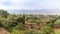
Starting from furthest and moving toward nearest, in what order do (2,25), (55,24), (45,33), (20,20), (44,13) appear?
(44,13) → (55,24) → (20,20) → (2,25) → (45,33)

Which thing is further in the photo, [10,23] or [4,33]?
[10,23]

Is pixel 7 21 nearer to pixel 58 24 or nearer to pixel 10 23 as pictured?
pixel 10 23

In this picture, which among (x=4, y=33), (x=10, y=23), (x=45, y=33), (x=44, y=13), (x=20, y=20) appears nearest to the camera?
(x=45, y=33)

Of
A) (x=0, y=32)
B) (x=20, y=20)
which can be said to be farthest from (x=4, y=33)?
(x=20, y=20)

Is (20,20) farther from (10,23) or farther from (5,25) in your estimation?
(5,25)

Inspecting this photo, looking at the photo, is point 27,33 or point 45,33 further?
point 45,33

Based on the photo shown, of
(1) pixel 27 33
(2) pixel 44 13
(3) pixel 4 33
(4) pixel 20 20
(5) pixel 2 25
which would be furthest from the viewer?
(2) pixel 44 13

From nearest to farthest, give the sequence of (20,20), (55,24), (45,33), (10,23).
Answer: (45,33) → (10,23) → (20,20) → (55,24)

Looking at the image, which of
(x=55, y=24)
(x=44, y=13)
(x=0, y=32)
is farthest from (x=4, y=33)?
(x=44, y=13)
